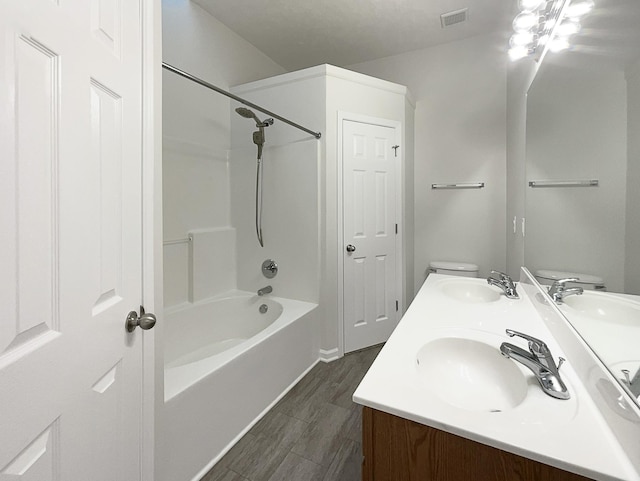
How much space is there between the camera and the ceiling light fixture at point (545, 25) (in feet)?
3.45

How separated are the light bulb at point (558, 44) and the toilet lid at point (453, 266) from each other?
6.01 ft

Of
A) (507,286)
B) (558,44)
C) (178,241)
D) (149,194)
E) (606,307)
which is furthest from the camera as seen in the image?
(178,241)

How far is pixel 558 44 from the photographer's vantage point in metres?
1.19

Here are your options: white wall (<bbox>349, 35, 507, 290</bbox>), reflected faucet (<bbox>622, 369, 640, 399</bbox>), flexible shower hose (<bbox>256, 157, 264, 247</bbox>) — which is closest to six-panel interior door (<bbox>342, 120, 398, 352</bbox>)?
white wall (<bbox>349, 35, 507, 290</bbox>)

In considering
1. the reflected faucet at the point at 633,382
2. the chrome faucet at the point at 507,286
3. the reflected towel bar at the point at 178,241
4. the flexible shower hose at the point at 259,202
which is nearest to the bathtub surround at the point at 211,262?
the reflected towel bar at the point at 178,241

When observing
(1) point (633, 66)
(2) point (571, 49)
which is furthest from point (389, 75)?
(1) point (633, 66)

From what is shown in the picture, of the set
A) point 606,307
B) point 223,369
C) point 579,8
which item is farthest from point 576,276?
point 223,369

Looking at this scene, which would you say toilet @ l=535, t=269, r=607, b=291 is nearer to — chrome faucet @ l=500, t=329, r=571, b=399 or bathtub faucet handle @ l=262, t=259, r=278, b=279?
chrome faucet @ l=500, t=329, r=571, b=399

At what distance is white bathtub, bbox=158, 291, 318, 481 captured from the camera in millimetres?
1277

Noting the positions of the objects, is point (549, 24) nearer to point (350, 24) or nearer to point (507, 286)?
point (507, 286)

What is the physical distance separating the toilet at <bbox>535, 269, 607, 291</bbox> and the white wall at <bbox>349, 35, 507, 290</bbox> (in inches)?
63.7

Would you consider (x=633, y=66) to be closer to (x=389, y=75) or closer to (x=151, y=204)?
(x=151, y=204)

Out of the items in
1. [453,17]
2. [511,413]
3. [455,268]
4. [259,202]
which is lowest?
[511,413]

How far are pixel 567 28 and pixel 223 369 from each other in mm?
2084
